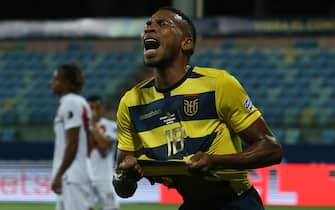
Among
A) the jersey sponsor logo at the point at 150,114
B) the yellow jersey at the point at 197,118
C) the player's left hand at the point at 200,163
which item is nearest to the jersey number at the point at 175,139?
the yellow jersey at the point at 197,118

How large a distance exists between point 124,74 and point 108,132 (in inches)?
343

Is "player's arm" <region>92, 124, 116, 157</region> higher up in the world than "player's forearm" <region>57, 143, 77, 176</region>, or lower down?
lower down

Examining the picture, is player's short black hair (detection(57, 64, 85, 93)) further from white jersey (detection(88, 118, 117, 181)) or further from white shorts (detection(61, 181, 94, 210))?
white jersey (detection(88, 118, 117, 181))

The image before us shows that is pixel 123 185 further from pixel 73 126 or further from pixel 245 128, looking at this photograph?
pixel 73 126

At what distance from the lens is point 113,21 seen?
22234 millimetres

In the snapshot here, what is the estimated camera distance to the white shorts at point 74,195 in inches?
266

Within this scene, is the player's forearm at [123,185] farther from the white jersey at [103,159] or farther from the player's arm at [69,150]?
the white jersey at [103,159]

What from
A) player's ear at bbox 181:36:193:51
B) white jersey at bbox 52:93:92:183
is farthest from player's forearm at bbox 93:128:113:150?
player's ear at bbox 181:36:193:51

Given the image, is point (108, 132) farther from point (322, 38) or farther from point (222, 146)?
point (322, 38)

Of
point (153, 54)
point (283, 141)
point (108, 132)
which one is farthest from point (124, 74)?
point (153, 54)

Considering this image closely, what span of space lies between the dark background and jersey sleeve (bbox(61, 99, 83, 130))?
19013 mm

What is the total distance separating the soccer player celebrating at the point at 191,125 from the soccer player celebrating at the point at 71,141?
9.21 ft

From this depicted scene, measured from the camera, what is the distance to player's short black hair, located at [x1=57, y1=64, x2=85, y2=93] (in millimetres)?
6781

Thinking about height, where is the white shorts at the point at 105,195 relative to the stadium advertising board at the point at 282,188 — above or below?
above
